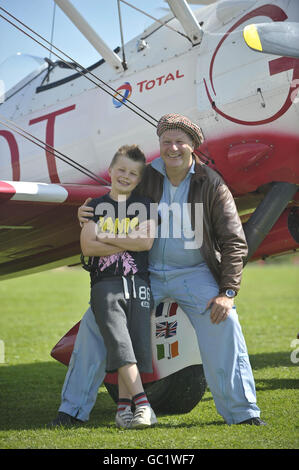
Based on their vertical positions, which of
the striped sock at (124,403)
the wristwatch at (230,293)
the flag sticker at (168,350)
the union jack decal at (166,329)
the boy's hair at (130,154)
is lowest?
the striped sock at (124,403)

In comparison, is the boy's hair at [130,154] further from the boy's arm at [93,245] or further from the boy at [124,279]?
the boy's arm at [93,245]

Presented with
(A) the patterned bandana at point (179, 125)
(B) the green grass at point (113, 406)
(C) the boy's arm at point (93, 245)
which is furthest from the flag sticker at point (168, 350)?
(A) the patterned bandana at point (179, 125)

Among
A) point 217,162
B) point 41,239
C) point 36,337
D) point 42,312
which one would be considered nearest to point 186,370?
point 217,162

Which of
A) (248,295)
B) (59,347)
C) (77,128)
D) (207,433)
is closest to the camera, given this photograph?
(207,433)

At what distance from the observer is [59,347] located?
4.55 metres

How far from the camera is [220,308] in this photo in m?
3.51

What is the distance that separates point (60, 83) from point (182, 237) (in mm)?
2640

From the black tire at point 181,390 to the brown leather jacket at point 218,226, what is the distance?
857 mm

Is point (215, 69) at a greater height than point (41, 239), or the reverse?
point (215, 69)

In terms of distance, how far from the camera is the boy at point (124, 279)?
3484mm

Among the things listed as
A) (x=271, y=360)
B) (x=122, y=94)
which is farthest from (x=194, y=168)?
(x=271, y=360)

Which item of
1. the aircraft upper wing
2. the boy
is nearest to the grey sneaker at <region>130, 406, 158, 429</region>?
the boy

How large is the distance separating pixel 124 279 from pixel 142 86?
2039mm

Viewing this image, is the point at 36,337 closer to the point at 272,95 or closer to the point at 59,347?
the point at 59,347
